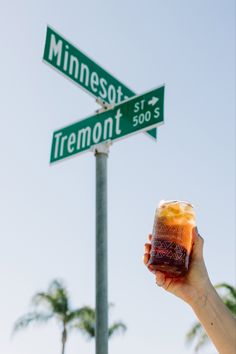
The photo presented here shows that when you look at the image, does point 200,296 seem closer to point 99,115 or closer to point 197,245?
point 197,245

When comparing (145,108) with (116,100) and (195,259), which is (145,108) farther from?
(195,259)

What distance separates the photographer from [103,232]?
431 centimetres

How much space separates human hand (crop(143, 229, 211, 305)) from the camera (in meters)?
2.14

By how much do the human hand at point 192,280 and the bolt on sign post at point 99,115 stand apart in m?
2.09

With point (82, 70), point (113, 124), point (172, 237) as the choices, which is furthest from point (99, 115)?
point (172, 237)

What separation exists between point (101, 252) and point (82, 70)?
172 centimetres

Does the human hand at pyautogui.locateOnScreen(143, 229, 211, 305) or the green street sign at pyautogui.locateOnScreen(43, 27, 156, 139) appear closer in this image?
the human hand at pyautogui.locateOnScreen(143, 229, 211, 305)

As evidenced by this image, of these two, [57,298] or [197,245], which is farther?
[57,298]

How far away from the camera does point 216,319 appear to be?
2037 mm

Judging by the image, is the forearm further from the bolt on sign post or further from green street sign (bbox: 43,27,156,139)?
green street sign (bbox: 43,27,156,139)

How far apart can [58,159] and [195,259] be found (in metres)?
3.04

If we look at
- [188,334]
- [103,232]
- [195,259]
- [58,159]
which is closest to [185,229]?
[195,259]

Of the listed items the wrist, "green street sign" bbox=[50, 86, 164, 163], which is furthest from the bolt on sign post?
the wrist

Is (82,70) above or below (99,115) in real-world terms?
above
